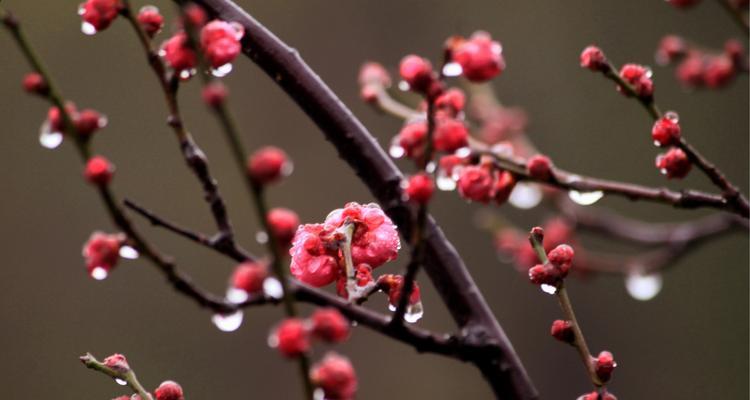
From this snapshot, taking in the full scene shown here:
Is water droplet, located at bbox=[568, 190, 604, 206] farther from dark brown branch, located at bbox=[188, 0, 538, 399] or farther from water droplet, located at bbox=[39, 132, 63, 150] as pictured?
water droplet, located at bbox=[39, 132, 63, 150]

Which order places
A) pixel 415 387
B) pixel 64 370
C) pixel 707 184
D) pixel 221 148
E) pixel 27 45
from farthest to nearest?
pixel 221 148
pixel 415 387
pixel 64 370
pixel 707 184
pixel 27 45

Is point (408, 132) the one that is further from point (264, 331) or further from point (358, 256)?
point (264, 331)

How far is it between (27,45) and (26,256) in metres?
2.75

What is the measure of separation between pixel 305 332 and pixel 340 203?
2697mm

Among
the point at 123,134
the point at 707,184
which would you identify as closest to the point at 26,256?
the point at 123,134

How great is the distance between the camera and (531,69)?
3.16m

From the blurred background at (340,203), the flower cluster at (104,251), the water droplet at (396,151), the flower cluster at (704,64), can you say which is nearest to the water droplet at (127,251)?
the flower cluster at (104,251)

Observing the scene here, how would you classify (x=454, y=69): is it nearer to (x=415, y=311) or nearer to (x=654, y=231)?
(x=415, y=311)

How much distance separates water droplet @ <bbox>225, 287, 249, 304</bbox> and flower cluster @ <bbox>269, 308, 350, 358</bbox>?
35 mm

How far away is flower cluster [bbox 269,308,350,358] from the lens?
1.13ft

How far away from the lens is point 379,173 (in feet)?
1.82

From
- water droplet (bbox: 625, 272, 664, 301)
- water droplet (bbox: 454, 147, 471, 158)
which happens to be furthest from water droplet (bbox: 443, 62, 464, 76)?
water droplet (bbox: 625, 272, 664, 301)

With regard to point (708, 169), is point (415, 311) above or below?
below

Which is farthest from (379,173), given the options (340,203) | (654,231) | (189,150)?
(340,203)
